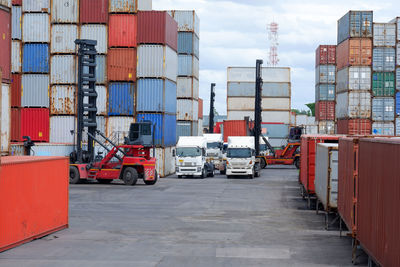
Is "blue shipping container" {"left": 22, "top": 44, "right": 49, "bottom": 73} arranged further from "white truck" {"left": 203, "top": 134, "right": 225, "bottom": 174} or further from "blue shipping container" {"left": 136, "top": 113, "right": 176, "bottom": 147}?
"white truck" {"left": 203, "top": 134, "right": 225, "bottom": 174}

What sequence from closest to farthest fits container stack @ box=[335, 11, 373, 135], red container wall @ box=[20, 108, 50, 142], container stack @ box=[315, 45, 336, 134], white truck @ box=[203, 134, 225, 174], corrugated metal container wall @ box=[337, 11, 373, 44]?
red container wall @ box=[20, 108, 50, 142] < white truck @ box=[203, 134, 225, 174] < corrugated metal container wall @ box=[337, 11, 373, 44] < container stack @ box=[335, 11, 373, 135] < container stack @ box=[315, 45, 336, 134]

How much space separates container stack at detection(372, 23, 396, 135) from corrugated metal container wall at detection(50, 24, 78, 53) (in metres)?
27.0

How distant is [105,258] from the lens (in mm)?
13188

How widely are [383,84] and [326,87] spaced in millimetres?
20466

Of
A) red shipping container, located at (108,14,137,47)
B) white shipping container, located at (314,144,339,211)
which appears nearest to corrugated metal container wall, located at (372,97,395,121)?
red shipping container, located at (108,14,137,47)

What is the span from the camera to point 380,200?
1046 centimetres

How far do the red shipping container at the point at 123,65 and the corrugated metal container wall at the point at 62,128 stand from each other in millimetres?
4104

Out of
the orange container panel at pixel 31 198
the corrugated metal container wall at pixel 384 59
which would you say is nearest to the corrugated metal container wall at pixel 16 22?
the orange container panel at pixel 31 198

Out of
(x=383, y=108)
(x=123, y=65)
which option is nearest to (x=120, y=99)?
(x=123, y=65)

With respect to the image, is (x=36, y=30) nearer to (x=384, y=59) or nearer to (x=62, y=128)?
(x=62, y=128)

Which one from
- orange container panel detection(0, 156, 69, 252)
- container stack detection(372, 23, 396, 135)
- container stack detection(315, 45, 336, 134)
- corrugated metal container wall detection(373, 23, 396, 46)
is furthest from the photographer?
container stack detection(315, 45, 336, 134)

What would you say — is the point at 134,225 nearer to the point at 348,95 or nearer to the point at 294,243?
the point at 294,243

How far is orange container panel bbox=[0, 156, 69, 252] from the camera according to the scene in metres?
13.9

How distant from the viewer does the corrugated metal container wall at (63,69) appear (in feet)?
136
